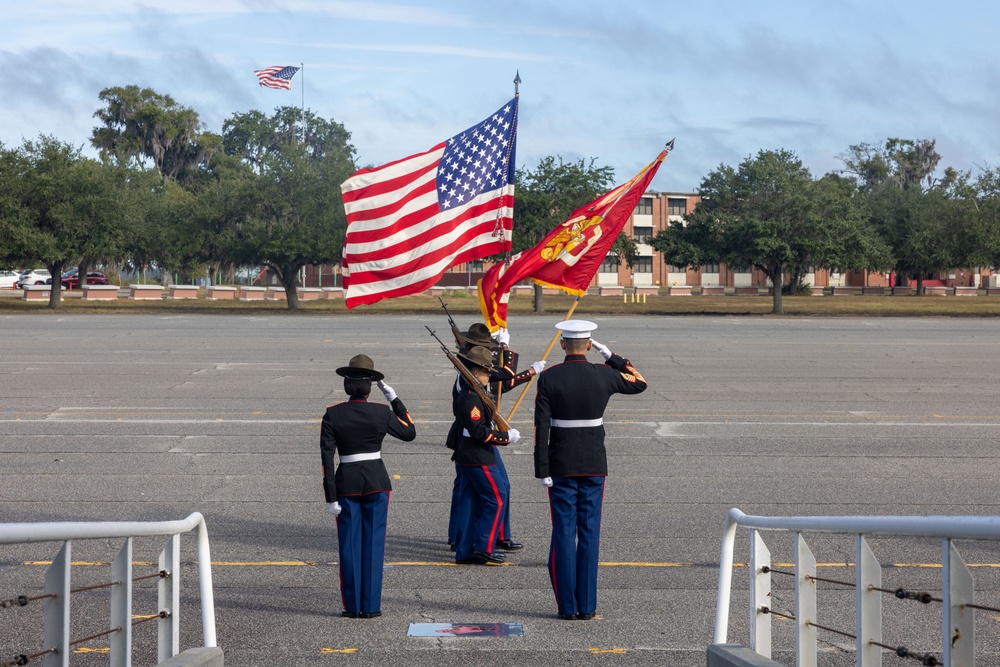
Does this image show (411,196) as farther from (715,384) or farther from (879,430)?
(715,384)

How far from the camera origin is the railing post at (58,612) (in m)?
3.73

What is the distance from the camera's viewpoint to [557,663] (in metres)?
6.13

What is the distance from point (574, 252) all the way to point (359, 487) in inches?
137

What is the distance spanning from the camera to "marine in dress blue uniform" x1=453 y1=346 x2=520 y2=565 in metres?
8.46

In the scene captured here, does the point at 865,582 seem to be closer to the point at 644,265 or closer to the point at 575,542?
the point at 575,542

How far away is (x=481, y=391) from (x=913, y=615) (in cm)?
335

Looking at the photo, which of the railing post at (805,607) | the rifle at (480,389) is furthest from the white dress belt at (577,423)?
the railing post at (805,607)

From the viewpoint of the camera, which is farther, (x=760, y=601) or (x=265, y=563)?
(x=265, y=563)

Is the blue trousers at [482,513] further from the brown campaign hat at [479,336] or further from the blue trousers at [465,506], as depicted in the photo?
the brown campaign hat at [479,336]

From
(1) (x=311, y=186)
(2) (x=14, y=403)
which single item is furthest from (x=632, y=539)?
(1) (x=311, y=186)

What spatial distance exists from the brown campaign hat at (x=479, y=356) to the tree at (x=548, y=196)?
43.4 metres

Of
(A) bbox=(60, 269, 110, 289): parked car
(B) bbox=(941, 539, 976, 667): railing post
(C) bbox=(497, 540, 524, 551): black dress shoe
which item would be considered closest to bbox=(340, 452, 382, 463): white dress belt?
(C) bbox=(497, 540, 524, 551): black dress shoe

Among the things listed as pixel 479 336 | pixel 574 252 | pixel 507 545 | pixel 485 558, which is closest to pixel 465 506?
pixel 485 558

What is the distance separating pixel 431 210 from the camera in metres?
10.4
